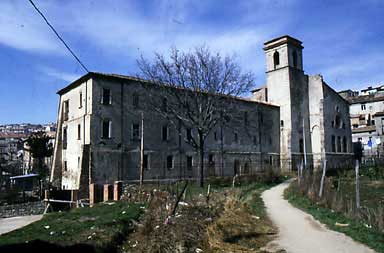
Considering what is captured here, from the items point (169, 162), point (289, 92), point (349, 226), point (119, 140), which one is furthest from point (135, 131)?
point (349, 226)

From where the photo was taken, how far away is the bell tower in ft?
146

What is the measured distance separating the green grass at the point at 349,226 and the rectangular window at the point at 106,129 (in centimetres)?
1779

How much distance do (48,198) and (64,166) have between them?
982 centimetres

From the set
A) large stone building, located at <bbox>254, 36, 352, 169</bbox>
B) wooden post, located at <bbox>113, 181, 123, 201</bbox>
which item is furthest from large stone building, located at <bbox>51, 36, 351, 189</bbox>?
wooden post, located at <bbox>113, 181, 123, 201</bbox>

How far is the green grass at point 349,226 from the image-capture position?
8414 millimetres

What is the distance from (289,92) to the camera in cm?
4444

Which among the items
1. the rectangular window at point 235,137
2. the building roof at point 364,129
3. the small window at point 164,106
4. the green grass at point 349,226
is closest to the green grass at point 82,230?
the green grass at point 349,226

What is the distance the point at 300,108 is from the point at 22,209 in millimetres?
33375

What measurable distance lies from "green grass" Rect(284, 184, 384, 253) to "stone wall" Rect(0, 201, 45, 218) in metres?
17.2

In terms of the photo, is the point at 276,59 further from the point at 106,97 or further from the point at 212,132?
the point at 106,97

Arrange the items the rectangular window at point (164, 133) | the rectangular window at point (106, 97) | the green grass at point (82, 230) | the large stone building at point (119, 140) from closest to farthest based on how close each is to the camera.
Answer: the green grass at point (82, 230), the large stone building at point (119, 140), the rectangular window at point (106, 97), the rectangular window at point (164, 133)

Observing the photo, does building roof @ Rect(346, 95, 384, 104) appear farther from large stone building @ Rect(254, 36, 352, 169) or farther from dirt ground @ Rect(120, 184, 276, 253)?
dirt ground @ Rect(120, 184, 276, 253)

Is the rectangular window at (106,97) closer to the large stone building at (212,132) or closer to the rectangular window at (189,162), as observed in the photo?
the large stone building at (212,132)

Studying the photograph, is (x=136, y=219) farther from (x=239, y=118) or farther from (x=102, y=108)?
(x=239, y=118)
